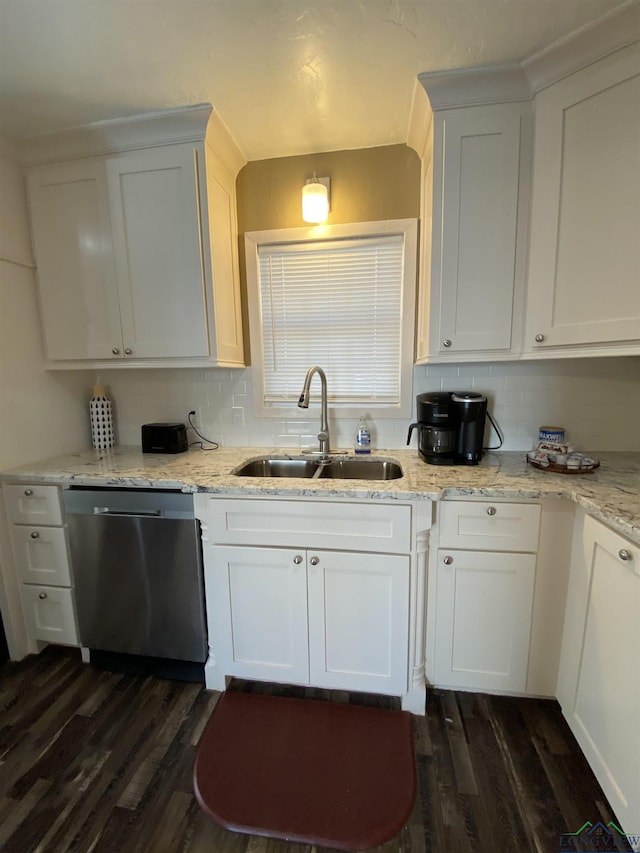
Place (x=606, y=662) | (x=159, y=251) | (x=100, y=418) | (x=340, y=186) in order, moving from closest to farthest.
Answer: (x=606, y=662), (x=159, y=251), (x=340, y=186), (x=100, y=418)

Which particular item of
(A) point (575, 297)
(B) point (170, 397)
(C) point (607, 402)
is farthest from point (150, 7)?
(C) point (607, 402)

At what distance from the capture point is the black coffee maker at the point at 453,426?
62.2 inches

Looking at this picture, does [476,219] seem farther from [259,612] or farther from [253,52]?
[259,612]

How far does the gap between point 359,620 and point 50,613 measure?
1.50 meters

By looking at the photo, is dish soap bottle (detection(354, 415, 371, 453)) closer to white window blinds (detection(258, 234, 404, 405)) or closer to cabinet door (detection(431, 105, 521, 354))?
white window blinds (detection(258, 234, 404, 405))

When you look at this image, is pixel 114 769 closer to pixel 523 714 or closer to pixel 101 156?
pixel 523 714

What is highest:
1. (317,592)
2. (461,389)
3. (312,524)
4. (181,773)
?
(461,389)

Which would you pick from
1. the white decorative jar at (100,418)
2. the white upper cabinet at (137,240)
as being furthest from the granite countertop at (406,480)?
→ the white upper cabinet at (137,240)

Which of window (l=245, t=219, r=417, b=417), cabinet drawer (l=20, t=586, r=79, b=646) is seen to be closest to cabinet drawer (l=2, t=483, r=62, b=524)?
cabinet drawer (l=20, t=586, r=79, b=646)

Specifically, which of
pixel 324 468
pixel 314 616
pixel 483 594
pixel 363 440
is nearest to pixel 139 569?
pixel 314 616

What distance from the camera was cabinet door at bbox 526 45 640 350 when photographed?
1188 millimetres

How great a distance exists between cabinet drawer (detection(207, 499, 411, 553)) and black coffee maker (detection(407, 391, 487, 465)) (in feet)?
1.49

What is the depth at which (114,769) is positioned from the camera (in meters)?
1.24

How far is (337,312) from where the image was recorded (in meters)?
1.92
